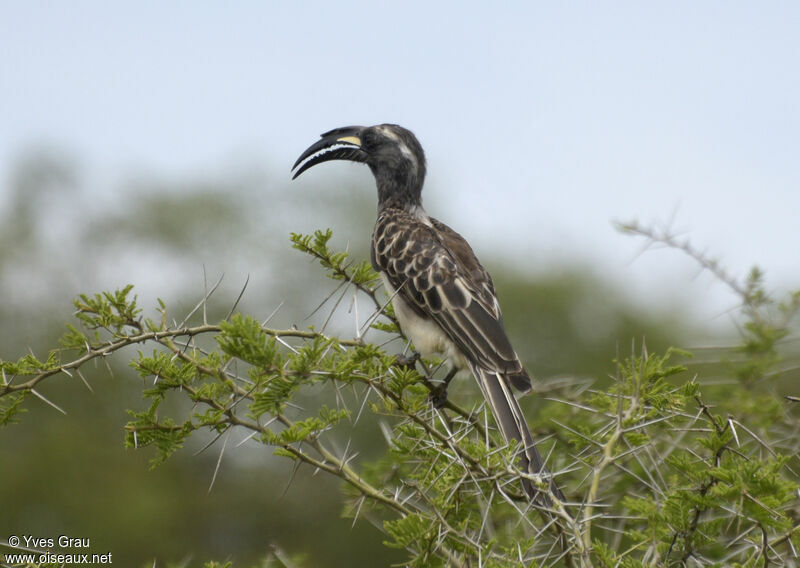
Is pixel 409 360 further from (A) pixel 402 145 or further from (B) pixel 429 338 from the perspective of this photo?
(A) pixel 402 145

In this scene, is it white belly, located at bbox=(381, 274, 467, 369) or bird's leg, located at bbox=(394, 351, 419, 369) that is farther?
white belly, located at bbox=(381, 274, 467, 369)

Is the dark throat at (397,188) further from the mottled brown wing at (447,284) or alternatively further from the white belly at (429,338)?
the white belly at (429,338)

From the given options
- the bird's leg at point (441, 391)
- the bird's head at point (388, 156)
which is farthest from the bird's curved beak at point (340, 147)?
the bird's leg at point (441, 391)

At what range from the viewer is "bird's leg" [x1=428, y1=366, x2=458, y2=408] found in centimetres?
376

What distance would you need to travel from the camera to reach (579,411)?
3510mm

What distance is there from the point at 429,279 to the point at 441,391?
0.54 meters

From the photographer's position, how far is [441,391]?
12.8 ft

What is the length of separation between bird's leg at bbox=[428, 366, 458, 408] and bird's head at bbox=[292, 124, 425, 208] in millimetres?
1298

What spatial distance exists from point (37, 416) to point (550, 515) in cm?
1357

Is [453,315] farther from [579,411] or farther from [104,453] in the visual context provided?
[104,453]

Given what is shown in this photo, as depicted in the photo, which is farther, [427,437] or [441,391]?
[441,391]

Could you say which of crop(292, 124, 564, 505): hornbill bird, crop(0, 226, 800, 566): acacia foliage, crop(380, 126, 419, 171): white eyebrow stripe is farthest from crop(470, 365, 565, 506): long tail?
crop(380, 126, 419, 171): white eyebrow stripe

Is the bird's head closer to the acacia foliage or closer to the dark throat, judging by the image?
the dark throat

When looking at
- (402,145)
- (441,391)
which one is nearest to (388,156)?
(402,145)
